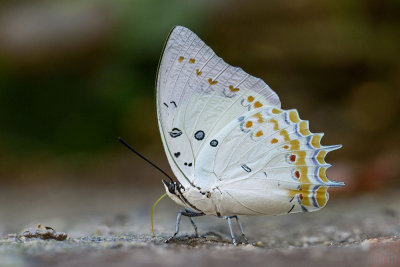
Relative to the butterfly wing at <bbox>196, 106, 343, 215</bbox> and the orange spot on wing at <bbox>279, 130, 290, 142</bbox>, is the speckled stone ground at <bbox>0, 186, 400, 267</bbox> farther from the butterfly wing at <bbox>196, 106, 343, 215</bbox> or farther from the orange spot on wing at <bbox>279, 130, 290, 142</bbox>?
the orange spot on wing at <bbox>279, 130, 290, 142</bbox>

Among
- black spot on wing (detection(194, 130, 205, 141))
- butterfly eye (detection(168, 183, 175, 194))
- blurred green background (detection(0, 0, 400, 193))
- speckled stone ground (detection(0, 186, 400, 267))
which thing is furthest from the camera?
blurred green background (detection(0, 0, 400, 193))

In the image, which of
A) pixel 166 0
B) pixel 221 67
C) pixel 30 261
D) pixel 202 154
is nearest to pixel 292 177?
pixel 202 154

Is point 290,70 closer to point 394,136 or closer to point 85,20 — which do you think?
point 394,136

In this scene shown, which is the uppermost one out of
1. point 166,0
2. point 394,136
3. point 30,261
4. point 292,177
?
point 166,0

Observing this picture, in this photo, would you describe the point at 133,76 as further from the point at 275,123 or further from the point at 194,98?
the point at 275,123

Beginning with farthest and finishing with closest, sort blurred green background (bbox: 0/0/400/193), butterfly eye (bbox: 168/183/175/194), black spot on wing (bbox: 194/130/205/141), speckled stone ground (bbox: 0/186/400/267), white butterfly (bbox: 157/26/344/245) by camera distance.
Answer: blurred green background (bbox: 0/0/400/193) → black spot on wing (bbox: 194/130/205/141) → white butterfly (bbox: 157/26/344/245) → butterfly eye (bbox: 168/183/175/194) → speckled stone ground (bbox: 0/186/400/267)

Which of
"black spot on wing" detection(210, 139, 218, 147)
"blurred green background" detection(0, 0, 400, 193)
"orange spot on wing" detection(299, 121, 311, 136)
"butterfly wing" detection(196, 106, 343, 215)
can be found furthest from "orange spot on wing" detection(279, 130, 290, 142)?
"blurred green background" detection(0, 0, 400, 193)

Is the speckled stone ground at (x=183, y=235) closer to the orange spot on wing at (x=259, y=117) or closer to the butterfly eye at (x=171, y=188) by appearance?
the butterfly eye at (x=171, y=188)

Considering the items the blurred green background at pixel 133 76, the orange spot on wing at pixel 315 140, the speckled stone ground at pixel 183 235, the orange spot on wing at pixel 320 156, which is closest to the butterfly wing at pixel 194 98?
the orange spot on wing at pixel 315 140
